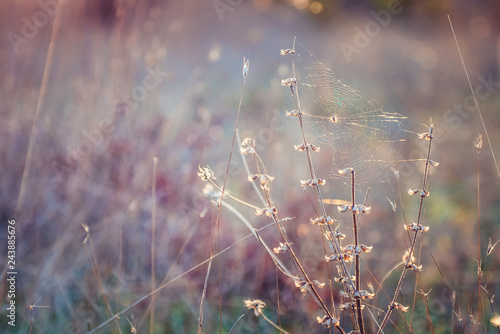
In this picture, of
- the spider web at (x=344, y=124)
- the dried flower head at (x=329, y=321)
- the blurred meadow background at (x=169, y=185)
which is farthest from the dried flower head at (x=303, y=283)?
the spider web at (x=344, y=124)

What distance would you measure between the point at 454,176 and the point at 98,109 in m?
2.82

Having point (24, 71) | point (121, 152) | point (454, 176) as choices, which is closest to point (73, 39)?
point (24, 71)

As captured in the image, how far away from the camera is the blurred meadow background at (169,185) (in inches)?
79.1

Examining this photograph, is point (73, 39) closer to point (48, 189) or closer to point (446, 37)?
point (48, 189)

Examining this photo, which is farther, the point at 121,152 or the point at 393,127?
the point at 393,127

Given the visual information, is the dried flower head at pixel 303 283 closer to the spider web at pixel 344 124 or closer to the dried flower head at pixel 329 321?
the dried flower head at pixel 329 321

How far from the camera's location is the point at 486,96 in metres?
4.85

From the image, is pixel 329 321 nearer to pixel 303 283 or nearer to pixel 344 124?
pixel 303 283

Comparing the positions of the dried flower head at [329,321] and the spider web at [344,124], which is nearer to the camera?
the dried flower head at [329,321]

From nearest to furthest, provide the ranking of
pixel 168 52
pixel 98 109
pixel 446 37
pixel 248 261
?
pixel 248 261 < pixel 98 109 < pixel 168 52 < pixel 446 37

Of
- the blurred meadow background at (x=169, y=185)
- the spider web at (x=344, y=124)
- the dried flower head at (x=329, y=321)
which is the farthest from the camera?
the blurred meadow background at (x=169, y=185)

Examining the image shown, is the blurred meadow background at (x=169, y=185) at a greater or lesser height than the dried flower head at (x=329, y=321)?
lesser

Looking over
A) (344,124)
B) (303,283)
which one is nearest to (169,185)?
(344,124)

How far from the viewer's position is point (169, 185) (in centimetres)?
251
